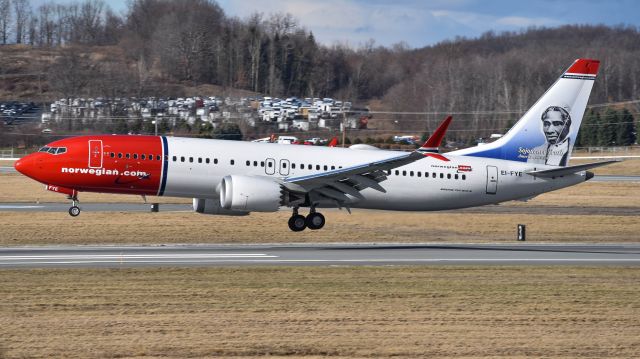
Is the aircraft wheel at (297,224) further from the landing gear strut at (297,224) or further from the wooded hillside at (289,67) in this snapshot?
the wooded hillside at (289,67)

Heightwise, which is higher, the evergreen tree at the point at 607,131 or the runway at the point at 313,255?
Result: the evergreen tree at the point at 607,131

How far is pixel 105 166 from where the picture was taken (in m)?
40.5

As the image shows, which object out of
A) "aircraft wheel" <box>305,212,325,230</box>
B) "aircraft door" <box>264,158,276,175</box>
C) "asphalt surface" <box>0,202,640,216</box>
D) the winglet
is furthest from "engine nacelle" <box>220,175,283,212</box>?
"asphalt surface" <box>0,202,640,216</box>

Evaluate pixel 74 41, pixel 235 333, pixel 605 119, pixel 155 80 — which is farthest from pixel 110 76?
pixel 235 333

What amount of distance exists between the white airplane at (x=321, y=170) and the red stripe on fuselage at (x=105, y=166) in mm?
41

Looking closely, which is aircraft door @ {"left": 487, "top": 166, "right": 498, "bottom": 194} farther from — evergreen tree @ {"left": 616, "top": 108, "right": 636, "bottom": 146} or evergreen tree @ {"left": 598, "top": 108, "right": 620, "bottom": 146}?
evergreen tree @ {"left": 616, "top": 108, "right": 636, "bottom": 146}

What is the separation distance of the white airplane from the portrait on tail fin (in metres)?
0.05

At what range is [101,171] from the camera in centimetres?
4053

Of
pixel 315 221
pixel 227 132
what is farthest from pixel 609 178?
pixel 315 221

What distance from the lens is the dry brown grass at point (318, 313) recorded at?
22.2m

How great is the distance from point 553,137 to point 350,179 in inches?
405

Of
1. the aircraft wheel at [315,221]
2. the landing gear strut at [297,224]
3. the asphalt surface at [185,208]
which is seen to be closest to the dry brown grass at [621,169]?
the asphalt surface at [185,208]

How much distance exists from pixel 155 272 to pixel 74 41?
17246 centimetres

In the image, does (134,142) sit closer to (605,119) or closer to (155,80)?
(605,119)
